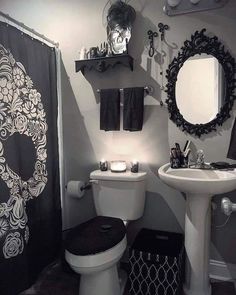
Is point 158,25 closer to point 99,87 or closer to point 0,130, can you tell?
point 99,87

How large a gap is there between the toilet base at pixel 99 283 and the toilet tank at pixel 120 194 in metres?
0.42

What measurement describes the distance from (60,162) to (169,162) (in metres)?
0.96

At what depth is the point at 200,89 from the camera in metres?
1.78

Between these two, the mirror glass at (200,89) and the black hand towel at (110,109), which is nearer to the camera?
the mirror glass at (200,89)

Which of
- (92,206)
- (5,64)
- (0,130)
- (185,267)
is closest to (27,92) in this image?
(5,64)

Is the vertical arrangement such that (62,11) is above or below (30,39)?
above

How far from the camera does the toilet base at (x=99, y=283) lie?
1490mm

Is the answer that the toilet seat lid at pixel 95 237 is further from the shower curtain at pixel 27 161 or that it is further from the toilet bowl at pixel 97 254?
the shower curtain at pixel 27 161

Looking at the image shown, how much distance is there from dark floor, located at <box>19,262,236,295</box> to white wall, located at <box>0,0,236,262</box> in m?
0.21

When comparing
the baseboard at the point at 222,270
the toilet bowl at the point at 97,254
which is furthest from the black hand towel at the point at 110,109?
the baseboard at the point at 222,270

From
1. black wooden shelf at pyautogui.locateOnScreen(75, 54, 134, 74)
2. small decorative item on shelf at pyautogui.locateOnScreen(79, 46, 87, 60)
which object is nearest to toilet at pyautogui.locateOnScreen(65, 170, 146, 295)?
black wooden shelf at pyautogui.locateOnScreen(75, 54, 134, 74)

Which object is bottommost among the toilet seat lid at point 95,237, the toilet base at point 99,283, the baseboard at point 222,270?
the baseboard at point 222,270

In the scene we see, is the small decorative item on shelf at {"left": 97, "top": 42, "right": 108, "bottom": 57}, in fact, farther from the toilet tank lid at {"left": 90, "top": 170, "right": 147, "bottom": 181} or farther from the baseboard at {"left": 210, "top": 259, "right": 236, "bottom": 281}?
the baseboard at {"left": 210, "top": 259, "right": 236, "bottom": 281}

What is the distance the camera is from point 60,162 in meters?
2.18
